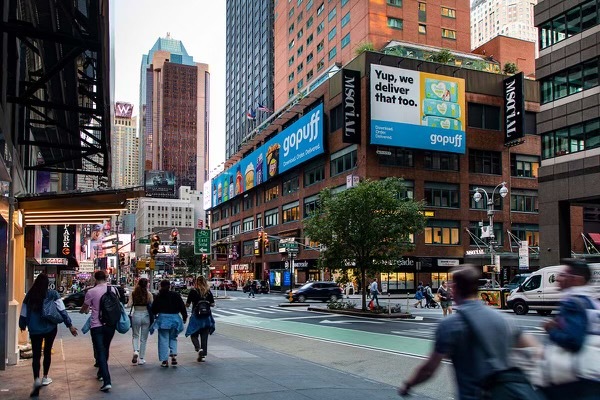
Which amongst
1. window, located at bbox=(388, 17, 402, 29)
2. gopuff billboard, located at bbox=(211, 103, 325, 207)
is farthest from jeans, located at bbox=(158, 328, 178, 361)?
window, located at bbox=(388, 17, 402, 29)

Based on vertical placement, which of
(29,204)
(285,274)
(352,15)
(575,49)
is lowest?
(285,274)

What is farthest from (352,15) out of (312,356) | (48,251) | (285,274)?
(312,356)

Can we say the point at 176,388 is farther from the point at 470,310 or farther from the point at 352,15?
the point at 352,15

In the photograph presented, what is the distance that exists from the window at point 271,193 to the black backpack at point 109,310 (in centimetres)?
7117

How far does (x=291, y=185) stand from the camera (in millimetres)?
76188

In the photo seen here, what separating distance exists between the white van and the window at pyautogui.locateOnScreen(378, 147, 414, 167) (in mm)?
30246

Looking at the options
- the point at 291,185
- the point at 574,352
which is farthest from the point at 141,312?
the point at 291,185

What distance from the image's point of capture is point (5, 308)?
11.2 m

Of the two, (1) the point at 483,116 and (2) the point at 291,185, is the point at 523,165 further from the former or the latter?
(2) the point at 291,185

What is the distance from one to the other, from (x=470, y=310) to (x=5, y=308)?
958cm

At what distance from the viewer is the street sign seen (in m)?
51.1

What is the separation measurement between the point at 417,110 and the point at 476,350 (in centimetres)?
5700

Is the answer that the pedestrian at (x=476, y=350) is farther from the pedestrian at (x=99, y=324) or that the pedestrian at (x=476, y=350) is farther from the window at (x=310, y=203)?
the window at (x=310, y=203)

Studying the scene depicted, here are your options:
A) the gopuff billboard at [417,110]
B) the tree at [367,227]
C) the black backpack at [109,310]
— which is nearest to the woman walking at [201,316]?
the black backpack at [109,310]
